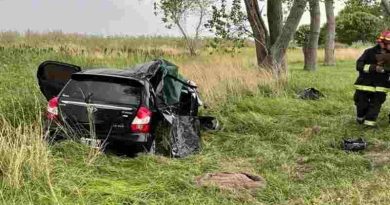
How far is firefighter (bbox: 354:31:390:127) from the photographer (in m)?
9.78

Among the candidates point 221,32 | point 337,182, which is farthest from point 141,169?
point 221,32

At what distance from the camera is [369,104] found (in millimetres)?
10180

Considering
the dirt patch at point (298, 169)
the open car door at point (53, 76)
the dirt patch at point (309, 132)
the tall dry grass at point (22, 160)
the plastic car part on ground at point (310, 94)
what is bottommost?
the dirt patch at point (298, 169)

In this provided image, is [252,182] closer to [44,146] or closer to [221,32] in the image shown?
[44,146]

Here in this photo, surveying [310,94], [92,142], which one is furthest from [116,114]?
[310,94]

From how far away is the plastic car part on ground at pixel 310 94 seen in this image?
13438mm

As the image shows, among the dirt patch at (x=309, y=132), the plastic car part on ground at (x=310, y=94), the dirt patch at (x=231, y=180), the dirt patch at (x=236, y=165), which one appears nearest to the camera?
the dirt patch at (x=231, y=180)

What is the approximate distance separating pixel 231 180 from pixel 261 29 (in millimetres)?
10219

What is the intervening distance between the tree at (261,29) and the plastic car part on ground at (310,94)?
1507mm

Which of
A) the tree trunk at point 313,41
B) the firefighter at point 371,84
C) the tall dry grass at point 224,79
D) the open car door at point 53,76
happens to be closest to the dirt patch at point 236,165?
the open car door at point 53,76

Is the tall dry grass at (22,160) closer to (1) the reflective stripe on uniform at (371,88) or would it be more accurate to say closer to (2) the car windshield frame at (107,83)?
(2) the car windshield frame at (107,83)

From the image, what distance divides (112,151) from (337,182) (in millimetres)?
3031

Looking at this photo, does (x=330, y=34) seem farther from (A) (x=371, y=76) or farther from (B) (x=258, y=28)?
(A) (x=371, y=76)

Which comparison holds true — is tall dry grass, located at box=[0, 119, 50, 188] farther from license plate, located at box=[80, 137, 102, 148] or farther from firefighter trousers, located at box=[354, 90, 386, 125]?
firefighter trousers, located at box=[354, 90, 386, 125]
